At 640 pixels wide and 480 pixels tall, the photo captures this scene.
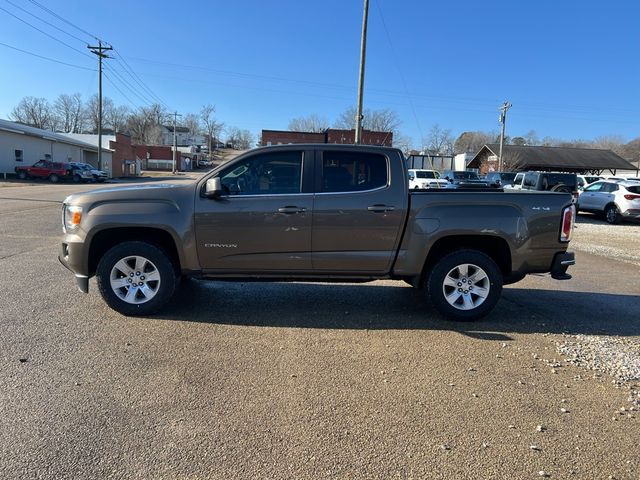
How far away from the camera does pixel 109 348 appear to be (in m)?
4.22

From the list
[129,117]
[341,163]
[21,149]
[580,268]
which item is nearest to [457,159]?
[21,149]

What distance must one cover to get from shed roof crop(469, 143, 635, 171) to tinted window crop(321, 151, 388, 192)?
52.7 m

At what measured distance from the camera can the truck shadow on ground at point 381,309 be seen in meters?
5.06

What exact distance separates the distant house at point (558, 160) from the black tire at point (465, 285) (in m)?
52.6

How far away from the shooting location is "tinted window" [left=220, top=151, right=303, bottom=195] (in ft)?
16.6

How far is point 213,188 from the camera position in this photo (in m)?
4.84

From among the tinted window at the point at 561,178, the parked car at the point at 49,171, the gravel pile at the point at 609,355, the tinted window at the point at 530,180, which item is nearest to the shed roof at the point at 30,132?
the parked car at the point at 49,171

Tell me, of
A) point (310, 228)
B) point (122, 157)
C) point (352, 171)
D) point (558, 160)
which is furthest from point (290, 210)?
point (122, 157)

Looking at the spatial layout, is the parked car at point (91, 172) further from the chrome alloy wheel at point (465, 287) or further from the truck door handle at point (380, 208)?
the chrome alloy wheel at point (465, 287)

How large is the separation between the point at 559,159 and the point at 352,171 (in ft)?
191

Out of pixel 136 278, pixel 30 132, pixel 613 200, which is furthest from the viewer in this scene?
pixel 30 132

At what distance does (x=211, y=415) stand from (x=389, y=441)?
1.22m

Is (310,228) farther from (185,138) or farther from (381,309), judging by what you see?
(185,138)

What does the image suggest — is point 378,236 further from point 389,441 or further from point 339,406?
point 389,441
